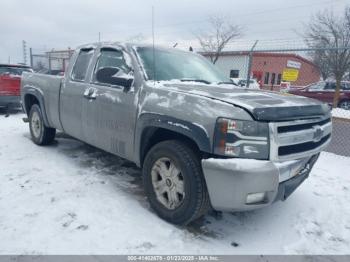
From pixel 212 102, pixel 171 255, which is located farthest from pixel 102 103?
pixel 171 255

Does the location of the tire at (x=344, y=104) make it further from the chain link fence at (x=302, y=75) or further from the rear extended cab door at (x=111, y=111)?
the rear extended cab door at (x=111, y=111)

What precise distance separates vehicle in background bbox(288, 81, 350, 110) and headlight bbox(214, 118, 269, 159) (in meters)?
14.3

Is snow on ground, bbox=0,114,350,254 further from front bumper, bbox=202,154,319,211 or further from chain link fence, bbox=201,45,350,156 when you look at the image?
chain link fence, bbox=201,45,350,156

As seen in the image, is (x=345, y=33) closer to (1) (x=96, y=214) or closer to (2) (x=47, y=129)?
(2) (x=47, y=129)

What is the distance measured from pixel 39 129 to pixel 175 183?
12.3 feet

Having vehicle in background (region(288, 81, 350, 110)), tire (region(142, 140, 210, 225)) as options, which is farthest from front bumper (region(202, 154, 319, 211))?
vehicle in background (region(288, 81, 350, 110))

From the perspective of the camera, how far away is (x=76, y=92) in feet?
15.0

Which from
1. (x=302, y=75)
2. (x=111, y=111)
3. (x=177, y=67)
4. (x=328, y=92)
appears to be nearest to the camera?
(x=111, y=111)

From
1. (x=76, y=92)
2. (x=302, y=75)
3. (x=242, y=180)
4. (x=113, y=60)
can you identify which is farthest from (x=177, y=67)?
(x=302, y=75)

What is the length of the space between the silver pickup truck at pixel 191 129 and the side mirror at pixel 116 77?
0.01 m

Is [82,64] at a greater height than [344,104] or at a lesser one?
greater

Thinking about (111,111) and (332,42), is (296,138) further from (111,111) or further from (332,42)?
(332,42)

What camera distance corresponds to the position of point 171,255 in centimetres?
279

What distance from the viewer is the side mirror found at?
359cm
